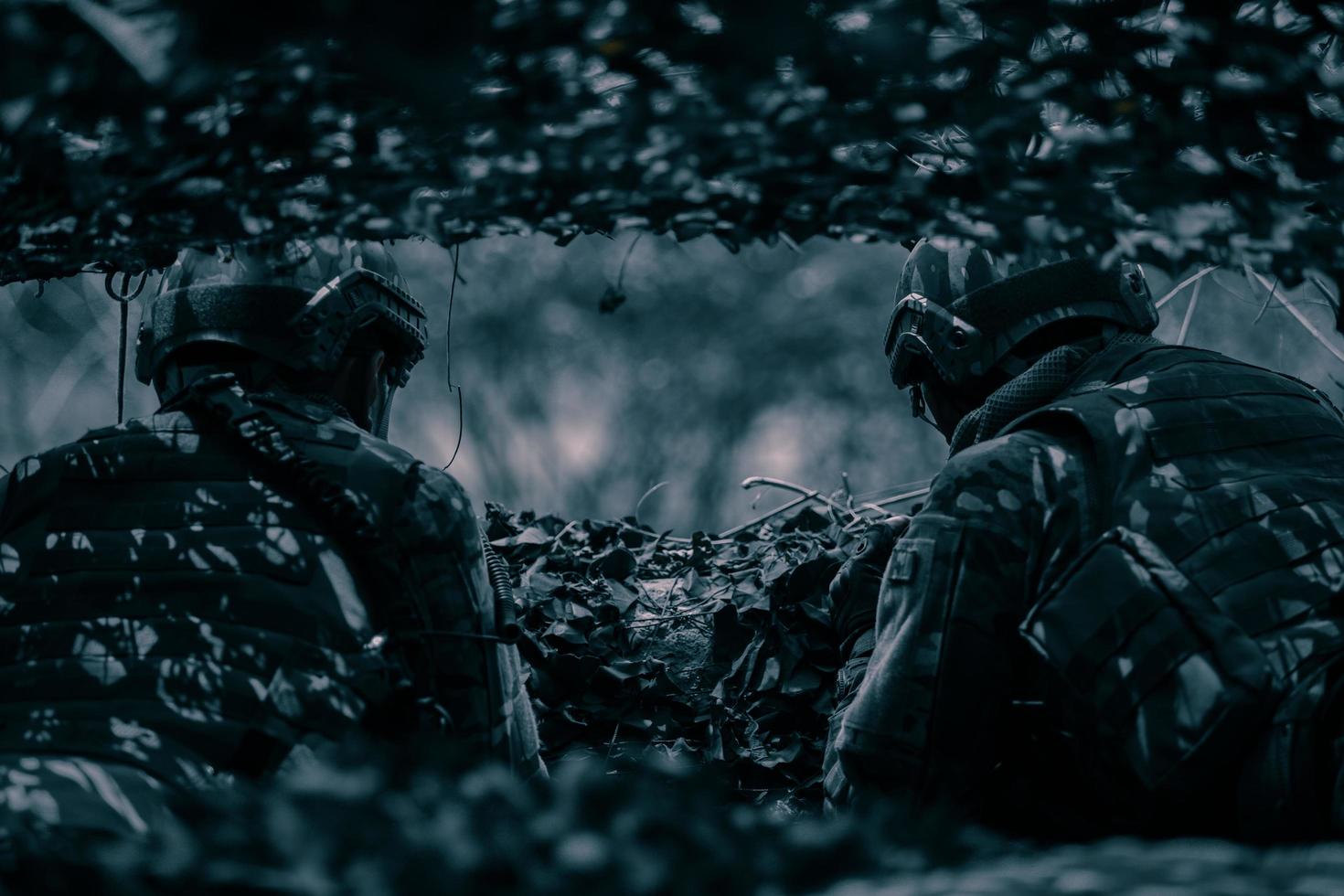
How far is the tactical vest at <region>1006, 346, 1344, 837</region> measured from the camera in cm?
272

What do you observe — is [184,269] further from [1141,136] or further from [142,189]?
[1141,136]

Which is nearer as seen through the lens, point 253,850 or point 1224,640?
point 253,850

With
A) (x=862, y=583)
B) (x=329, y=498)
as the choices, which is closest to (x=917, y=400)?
(x=862, y=583)

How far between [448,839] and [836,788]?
202 cm

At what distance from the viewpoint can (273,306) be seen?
3.68 metres

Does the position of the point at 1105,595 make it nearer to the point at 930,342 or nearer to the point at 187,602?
the point at 930,342

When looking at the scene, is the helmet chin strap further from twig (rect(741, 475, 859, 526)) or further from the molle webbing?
twig (rect(741, 475, 859, 526))

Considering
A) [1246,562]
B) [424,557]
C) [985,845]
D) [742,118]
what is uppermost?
[742,118]

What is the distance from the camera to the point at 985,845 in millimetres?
1762

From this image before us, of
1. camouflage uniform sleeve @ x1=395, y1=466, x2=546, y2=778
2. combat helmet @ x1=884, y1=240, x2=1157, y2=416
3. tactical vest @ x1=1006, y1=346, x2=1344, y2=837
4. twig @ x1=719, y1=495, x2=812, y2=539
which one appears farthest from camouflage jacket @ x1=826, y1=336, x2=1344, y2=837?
twig @ x1=719, y1=495, x2=812, y2=539

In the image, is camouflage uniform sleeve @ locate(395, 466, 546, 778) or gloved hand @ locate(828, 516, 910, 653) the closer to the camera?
camouflage uniform sleeve @ locate(395, 466, 546, 778)

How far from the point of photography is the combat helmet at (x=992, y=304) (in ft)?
12.5

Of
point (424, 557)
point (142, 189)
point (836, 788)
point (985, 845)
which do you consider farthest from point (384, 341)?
point (985, 845)

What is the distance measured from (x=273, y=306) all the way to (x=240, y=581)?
0.95m
